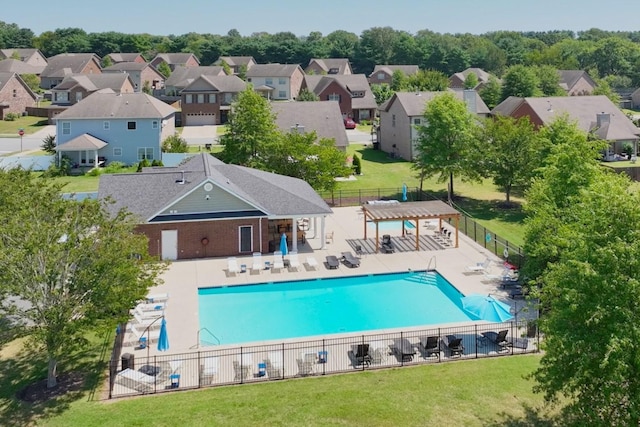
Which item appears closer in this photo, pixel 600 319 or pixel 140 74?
pixel 600 319

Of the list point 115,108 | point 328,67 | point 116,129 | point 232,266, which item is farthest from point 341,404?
point 328,67

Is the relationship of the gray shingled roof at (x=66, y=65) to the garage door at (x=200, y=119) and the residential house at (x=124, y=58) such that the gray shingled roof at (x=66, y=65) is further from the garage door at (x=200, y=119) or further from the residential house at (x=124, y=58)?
the garage door at (x=200, y=119)

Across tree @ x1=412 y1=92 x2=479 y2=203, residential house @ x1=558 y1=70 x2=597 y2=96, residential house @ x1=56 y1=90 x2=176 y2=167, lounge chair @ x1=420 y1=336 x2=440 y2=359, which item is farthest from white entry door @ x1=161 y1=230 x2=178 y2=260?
residential house @ x1=558 y1=70 x2=597 y2=96

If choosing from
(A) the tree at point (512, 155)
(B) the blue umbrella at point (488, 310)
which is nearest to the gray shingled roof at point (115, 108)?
(A) the tree at point (512, 155)

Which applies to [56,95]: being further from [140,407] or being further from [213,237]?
[140,407]

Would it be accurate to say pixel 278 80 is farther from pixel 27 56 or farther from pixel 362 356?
pixel 362 356

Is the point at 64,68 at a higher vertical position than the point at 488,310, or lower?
higher

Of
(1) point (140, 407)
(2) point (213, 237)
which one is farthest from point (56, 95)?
(1) point (140, 407)

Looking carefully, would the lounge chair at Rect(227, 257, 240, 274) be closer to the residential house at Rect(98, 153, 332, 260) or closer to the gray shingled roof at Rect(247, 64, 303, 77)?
the residential house at Rect(98, 153, 332, 260)
